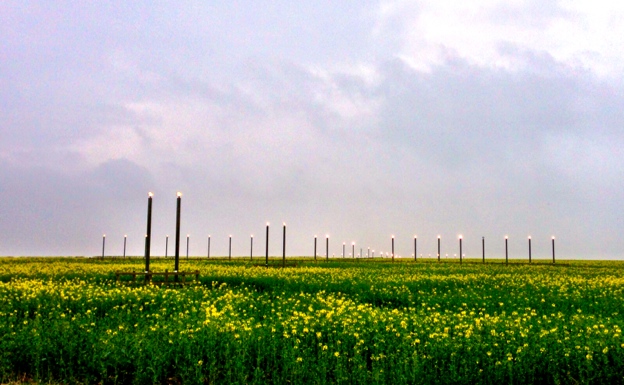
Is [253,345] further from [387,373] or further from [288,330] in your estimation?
[387,373]

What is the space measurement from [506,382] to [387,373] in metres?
2.48

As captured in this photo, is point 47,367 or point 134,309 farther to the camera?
point 134,309

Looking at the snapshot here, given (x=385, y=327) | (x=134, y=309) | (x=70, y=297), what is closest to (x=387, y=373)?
(x=385, y=327)

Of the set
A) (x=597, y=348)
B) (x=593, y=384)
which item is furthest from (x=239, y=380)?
(x=597, y=348)

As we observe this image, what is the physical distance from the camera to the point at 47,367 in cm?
1109

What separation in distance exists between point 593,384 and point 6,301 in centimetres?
2017

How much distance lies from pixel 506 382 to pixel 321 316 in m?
6.24

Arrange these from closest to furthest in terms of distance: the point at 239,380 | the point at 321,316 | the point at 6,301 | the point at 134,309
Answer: the point at 239,380
the point at 321,316
the point at 134,309
the point at 6,301

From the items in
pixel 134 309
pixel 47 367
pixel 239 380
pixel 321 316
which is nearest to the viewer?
pixel 239 380

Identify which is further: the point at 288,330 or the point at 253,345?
the point at 288,330

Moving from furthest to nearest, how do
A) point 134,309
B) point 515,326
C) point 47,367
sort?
point 134,309, point 515,326, point 47,367

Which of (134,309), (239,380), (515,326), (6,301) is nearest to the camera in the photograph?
(239,380)

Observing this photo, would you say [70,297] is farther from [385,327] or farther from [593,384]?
[593,384]

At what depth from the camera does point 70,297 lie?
20.0 m
